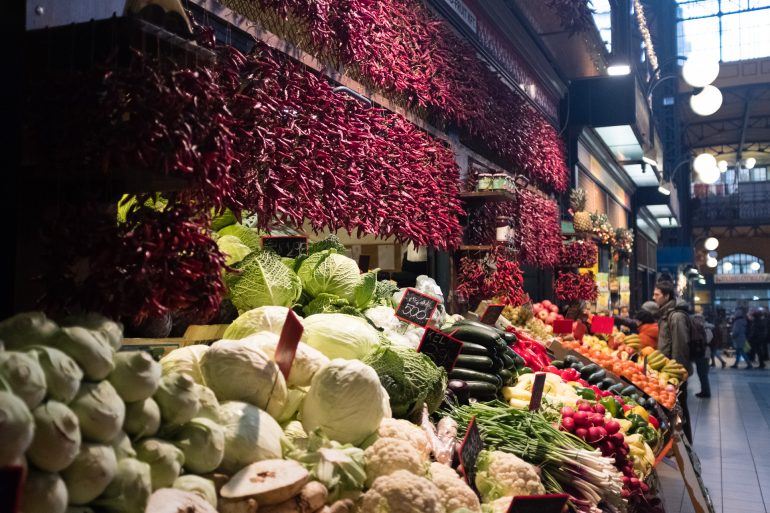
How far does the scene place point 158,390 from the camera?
1.56 meters

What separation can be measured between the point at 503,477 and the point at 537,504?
534mm

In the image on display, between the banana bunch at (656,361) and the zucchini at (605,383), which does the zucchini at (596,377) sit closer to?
the zucchini at (605,383)

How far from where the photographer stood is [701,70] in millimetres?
10195

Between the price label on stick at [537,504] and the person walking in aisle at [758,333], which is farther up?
the price label on stick at [537,504]

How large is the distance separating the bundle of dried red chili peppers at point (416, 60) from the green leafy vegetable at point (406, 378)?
6.58 ft

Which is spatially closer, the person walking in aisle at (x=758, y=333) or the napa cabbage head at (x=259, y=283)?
the napa cabbage head at (x=259, y=283)

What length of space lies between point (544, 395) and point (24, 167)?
9.51 ft

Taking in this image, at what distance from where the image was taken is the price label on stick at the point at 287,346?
6.76ft

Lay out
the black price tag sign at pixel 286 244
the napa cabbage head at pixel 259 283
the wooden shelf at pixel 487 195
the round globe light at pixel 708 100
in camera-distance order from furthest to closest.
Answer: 1. the round globe light at pixel 708 100
2. the wooden shelf at pixel 487 195
3. the black price tag sign at pixel 286 244
4. the napa cabbage head at pixel 259 283

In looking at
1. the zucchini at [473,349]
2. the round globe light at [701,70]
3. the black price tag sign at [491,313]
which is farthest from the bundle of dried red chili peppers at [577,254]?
the zucchini at [473,349]

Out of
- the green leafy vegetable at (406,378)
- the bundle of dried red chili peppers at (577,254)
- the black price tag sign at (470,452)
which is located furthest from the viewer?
the bundle of dried red chili peppers at (577,254)

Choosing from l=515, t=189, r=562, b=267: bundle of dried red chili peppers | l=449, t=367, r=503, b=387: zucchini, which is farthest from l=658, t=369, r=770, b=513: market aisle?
l=515, t=189, r=562, b=267: bundle of dried red chili peppers

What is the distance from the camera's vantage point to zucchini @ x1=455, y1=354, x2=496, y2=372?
3.74 metres

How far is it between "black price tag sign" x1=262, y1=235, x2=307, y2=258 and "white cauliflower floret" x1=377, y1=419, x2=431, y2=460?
1.58 m
